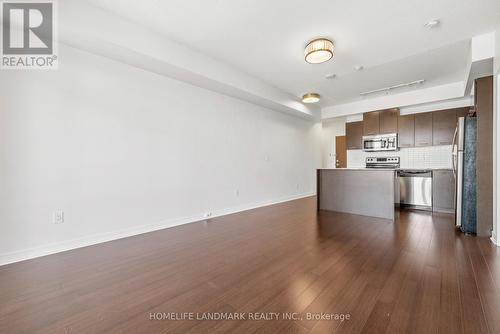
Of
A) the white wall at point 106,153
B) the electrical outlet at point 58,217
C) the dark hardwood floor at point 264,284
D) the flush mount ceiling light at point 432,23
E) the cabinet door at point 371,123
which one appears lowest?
the dark hardwood floor at point 264,284

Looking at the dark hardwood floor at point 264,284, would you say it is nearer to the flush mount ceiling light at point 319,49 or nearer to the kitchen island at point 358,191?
the kitchen island at point 358,191

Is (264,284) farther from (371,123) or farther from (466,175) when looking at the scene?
(371,123)

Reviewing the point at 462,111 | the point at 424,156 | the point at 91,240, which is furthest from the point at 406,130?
the point at 91,240

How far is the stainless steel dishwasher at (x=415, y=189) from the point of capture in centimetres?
470

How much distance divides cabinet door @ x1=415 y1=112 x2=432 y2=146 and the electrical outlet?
22.9 feet

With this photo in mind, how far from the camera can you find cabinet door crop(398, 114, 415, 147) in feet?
17.8

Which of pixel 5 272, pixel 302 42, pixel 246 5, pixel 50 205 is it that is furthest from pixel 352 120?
pixel 5 272

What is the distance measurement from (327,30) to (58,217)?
4.16 metres

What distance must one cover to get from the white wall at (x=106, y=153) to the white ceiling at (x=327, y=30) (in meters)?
0.92

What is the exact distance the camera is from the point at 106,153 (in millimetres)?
3016

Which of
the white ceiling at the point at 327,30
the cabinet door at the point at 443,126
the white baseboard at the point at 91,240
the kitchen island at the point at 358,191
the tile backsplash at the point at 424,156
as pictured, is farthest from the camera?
the tile backsplash at the point at 424,156

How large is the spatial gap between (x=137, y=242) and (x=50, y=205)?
1.07 m

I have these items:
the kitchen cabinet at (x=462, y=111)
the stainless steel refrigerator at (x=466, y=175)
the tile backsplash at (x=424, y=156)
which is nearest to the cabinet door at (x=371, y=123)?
the tile backsplash at (x=424, y=156)

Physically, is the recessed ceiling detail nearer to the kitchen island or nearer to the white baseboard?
the kitchen island
